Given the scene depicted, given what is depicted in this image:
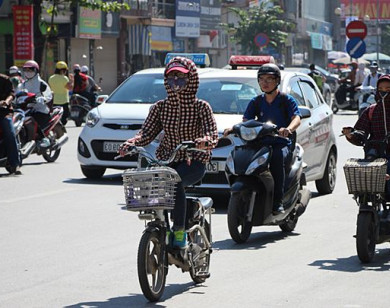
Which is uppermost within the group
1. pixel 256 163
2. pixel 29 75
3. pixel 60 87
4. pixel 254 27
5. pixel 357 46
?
pixel 254 27

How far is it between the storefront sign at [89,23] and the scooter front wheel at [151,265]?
41.1m

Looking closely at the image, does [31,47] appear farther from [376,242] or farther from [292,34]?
[292,34]

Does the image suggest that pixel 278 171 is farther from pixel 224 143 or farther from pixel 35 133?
pixel 35 133

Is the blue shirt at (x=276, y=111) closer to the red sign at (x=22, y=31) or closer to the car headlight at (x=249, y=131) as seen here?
the car headlight at (x=249, y=131)

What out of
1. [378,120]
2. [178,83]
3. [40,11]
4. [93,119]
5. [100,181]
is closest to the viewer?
[178,83]

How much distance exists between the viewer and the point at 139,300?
780cm

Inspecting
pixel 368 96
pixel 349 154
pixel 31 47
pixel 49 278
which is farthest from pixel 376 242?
pixel 31 47

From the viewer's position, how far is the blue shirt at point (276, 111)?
1102 cm

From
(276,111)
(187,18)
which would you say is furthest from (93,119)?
(187,18)

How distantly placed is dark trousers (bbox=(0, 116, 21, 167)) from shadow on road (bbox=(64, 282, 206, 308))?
9.01m

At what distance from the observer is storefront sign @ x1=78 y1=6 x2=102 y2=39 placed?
1908 inches

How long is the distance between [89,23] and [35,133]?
30.9 meters

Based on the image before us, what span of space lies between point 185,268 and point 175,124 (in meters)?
1.06

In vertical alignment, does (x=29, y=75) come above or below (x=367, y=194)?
above
